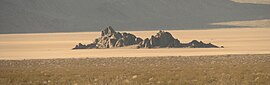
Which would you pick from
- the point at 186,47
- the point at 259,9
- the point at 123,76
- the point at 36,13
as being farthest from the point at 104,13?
the point at 123,76

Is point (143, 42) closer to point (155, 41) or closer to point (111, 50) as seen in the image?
point (155, 41)

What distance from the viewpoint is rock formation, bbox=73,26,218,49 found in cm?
4462

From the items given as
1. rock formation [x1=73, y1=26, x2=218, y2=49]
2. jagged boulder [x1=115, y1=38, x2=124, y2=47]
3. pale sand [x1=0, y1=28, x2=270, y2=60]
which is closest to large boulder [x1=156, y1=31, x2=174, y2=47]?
rock formation [x1=73, y1=26, x2=218, y2=49]

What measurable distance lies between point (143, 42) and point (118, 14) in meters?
84.2

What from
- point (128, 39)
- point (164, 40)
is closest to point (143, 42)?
point (164, 40)

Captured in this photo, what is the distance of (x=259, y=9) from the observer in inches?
5684

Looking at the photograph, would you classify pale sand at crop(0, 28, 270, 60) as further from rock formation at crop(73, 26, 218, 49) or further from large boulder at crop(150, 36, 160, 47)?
large boulder at crop(150, 36, 160, 47)

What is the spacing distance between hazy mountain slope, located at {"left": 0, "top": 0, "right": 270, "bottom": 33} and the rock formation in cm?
5883

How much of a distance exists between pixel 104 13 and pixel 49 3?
34.2ft

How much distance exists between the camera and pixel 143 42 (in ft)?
149

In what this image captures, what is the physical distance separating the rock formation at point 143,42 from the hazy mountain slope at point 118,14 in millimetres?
58833

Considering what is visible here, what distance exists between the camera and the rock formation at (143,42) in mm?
44625

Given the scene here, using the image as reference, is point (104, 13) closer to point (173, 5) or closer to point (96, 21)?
point (96, 21)

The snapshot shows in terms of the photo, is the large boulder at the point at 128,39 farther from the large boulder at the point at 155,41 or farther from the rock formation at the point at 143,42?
the large boulder at the point at 155,41
